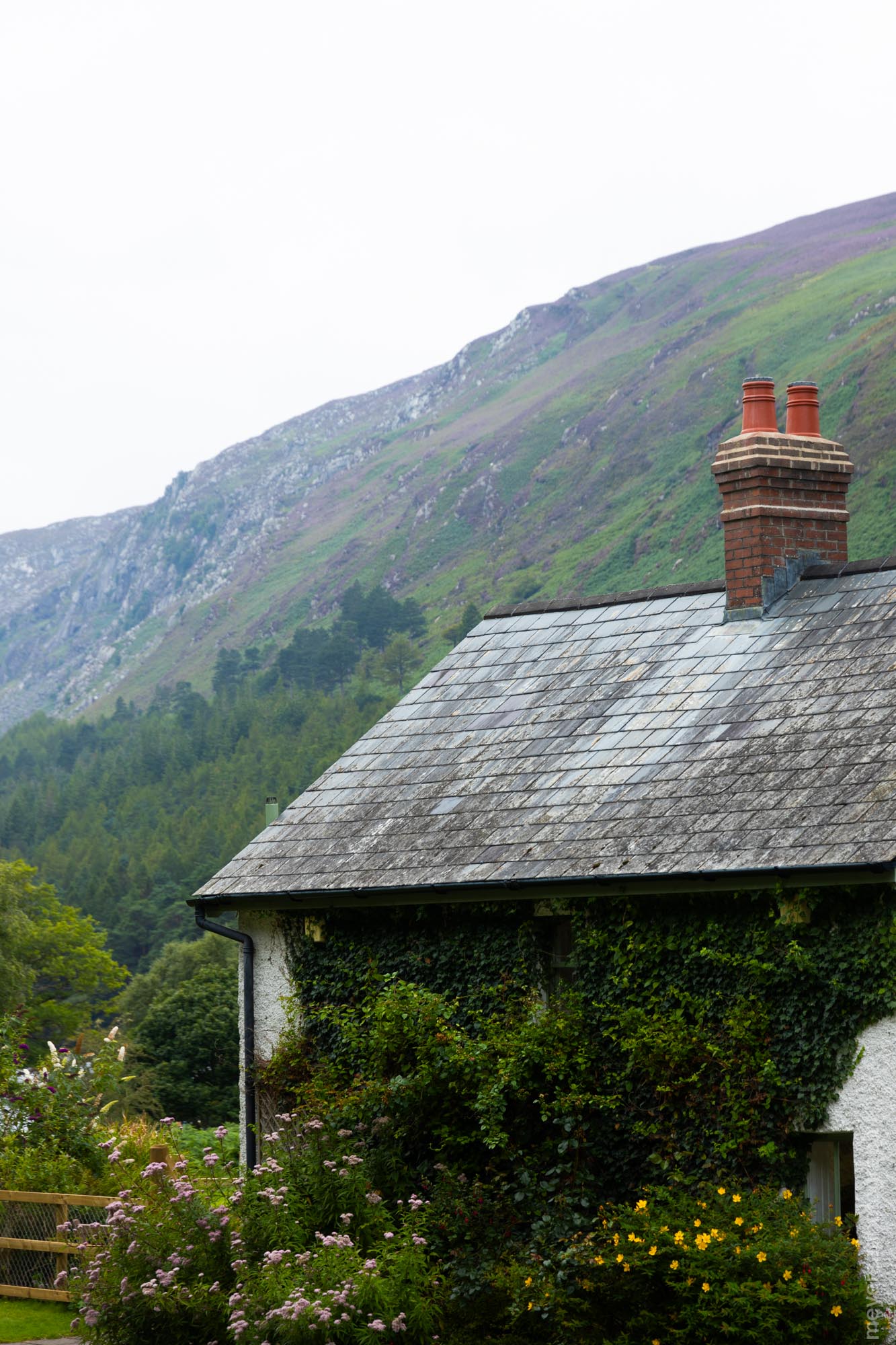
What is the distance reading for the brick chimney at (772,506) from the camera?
1546 centimetres

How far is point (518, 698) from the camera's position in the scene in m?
16.4

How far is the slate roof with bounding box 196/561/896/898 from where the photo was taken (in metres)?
12.5

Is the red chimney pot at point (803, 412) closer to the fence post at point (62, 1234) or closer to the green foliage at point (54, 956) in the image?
the fence post at point (62, 1234)

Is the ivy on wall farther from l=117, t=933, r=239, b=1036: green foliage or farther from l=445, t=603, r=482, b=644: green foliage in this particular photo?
l=445, t=603, r=482, b=644: green foliage

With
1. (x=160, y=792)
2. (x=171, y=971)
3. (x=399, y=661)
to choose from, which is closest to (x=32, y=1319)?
(x=171, y=971)

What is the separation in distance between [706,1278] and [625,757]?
15.8 feet

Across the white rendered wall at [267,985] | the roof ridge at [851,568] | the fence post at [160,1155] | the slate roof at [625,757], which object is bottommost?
the fence post at [160,1155]

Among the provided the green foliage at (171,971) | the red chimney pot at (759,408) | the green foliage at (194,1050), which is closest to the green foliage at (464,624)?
the green foliage at (171,971)

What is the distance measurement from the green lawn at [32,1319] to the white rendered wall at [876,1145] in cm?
709

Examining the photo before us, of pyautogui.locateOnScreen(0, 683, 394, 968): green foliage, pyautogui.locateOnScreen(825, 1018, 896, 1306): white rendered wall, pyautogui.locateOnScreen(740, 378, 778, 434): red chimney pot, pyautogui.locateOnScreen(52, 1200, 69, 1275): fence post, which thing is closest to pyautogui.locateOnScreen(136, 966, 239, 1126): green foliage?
pyautogui.locateOnScreen(52, 1200, 69, 1275): fence post

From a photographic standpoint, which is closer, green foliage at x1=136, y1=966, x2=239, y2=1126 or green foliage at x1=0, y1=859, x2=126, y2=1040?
green foliage at x1=136, y1=966, x2=239, y2=1126

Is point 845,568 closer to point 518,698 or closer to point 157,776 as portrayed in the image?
point 518,698

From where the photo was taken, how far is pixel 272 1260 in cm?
1170

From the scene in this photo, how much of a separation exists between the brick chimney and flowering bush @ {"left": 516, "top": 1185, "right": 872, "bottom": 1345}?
598cm
